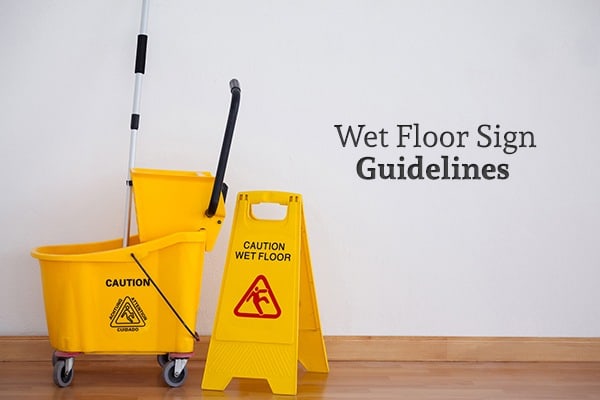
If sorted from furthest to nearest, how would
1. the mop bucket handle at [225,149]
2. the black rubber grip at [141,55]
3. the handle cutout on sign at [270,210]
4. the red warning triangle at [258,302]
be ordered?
the handle cutout on sign at [270,210], the black rubber grip at [141,55], the red warning triangle at [258,302], the mop bucket handle at [225,149]

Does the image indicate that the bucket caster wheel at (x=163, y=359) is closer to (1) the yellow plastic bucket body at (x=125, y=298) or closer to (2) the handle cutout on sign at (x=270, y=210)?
(1) the yellow plastic bucket body at (x=125, y=298)

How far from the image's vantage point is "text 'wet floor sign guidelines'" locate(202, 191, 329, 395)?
2232 millimetres

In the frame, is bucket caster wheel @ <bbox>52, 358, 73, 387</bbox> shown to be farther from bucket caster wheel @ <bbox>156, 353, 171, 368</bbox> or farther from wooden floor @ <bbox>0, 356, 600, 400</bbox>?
bucket caster wheel @ <bbox>156, 353, 171, 368</bbox>

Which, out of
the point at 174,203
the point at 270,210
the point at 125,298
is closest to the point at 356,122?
the point at 270,210

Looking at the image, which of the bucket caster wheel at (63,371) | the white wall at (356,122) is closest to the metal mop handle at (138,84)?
the white wall at (356,122)

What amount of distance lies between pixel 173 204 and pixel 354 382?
88 centimetres

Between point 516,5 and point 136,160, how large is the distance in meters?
1.66

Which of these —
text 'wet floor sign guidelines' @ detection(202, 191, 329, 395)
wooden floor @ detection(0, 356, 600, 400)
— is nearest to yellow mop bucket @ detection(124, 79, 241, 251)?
text 'wet floor sign guidelines' @ detection(202, 191, 329, 395)

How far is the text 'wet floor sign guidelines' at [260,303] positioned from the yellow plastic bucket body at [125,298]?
4.7 inches

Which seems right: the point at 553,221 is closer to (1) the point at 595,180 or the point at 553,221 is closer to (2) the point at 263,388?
(1) the point at 595,180

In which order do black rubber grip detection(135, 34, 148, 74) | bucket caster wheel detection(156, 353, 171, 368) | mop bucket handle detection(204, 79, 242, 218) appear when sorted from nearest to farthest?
1. mop bucket handle detection(204, 79, 242, 218)
2. bucket caster wheel detection(156, 353, 171, 368)
3. black rubber grip detection(135, 34, 148, 74)

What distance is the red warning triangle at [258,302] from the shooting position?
2.27m

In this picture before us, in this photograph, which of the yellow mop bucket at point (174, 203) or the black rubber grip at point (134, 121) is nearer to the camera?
the yellow mop bucket at point (174, 203)

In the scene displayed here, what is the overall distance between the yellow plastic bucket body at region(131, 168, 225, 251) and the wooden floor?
1.69 ft
